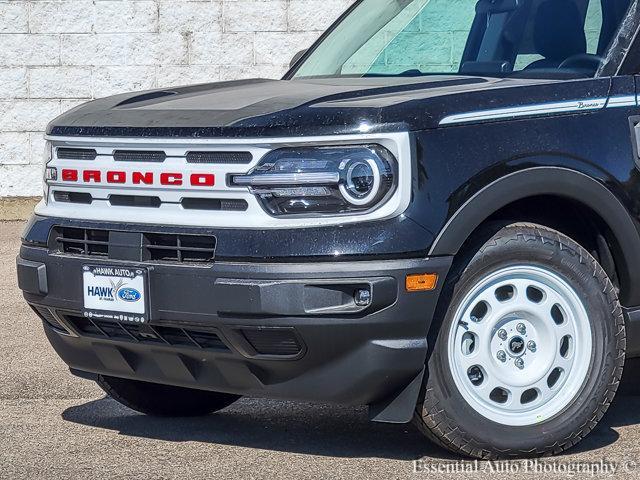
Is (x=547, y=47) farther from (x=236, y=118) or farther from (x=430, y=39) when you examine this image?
(x=236, y=118)

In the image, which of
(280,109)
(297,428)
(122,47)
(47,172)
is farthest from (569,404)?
(122,47)

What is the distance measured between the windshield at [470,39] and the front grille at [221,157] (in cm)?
124

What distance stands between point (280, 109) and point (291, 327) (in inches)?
27.8

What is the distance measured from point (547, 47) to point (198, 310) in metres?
1.79

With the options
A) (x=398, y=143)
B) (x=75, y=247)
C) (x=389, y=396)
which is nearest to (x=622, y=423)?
(x=389, y=396)

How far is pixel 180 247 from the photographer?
4.45 m

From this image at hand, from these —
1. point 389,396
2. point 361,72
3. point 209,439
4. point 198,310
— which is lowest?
point 209,439

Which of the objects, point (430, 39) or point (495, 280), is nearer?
point (495, 280)

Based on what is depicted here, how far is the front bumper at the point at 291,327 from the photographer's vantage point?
424cm

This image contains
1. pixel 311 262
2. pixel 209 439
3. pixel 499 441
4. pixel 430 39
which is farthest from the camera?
pixel 430 39

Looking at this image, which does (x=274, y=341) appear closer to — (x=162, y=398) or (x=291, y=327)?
(x=291, y=327)

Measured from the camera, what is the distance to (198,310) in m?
4.35

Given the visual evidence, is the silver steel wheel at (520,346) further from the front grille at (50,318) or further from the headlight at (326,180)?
the front grille at (50,318)

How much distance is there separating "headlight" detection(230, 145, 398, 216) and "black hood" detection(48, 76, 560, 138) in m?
0.07
